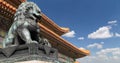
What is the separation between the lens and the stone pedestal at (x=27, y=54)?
194 inches

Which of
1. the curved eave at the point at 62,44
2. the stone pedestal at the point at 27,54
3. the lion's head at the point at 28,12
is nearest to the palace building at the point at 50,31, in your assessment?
the curved eave at the point at 62,44

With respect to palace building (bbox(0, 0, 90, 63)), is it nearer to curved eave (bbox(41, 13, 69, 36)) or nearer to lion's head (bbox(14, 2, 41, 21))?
curved eave (bbox(41, 13, 69, 36))

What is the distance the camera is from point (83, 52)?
23.8 meters

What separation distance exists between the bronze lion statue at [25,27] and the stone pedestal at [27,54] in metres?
0.34

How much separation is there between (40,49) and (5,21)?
8304 mm

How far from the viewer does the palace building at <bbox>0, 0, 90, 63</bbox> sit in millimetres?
12773

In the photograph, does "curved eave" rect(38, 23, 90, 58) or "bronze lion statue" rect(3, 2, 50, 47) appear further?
"curved eave" rect(38, 23, 90, 58)

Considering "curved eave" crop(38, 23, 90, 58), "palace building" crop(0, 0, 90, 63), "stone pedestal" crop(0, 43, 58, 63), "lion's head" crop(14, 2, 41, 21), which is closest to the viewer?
"stone pedestal" crop(0, 43, 58, 63)

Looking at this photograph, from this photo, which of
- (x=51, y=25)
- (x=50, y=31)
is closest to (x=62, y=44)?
(x=50, y=31)

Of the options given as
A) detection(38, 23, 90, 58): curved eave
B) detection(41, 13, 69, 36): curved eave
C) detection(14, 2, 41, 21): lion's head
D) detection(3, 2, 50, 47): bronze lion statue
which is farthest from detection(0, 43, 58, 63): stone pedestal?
detection(41, 13, 69, 36): curved eave

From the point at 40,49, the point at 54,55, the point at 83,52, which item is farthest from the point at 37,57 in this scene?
the point at 83,52

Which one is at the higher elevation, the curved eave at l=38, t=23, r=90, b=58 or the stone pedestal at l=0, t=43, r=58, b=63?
the curved eave at l=38, t=23, r=90, b=58

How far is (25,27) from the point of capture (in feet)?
18.6

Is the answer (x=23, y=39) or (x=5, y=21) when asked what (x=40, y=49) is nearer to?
(x=23, y=39)
